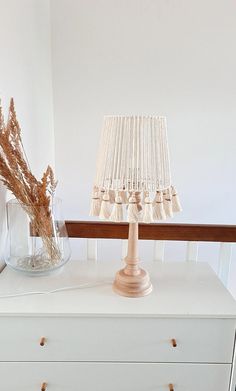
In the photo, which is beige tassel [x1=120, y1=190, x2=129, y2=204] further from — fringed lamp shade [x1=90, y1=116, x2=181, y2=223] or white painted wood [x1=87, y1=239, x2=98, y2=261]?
white painted wood [x1=87, y1=239, x2=98, y2=261]

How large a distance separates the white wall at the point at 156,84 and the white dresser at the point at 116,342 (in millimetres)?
1172

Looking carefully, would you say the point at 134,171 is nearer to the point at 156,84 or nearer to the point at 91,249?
the point at 91,249

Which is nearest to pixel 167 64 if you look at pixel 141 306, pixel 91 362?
→ pixel 141 306

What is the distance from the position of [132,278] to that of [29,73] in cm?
109

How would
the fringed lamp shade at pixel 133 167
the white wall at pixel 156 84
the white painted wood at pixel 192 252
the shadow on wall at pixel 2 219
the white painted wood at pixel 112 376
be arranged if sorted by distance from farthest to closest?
the white wall at pixel 156 84 → the white painted wood at pixel 192 252 → the shadow on wall at pixel 2 219 → the white painted wood at pixel 112 376 → the fringed lamp shade at pixel 133 167

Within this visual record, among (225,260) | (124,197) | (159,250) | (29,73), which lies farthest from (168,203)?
(29,73)

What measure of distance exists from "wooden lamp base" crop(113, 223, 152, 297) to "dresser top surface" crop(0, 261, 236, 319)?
0.02m

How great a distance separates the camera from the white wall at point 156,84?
1851mm

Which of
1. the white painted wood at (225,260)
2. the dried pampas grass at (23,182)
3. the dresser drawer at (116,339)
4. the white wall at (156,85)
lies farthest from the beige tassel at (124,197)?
the white wall at (156,85)

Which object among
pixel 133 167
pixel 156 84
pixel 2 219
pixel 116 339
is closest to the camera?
pixel 133 167

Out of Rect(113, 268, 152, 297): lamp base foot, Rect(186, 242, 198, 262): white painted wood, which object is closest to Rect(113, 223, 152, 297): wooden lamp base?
Rect(113, 268, 152, 297): lamp base foot

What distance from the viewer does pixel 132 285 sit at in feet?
3.39

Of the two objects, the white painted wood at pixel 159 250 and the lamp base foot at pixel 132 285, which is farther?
the white painted wood at pixel 159 250

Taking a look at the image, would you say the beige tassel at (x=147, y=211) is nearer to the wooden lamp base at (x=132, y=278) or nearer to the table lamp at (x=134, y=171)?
the table lamp at (x=134, y=171)
